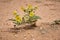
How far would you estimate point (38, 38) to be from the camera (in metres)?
3.99

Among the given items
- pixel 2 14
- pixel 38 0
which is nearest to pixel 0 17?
pixel 2 14

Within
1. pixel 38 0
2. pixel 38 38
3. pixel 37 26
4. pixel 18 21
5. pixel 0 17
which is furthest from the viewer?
pixel 38 0

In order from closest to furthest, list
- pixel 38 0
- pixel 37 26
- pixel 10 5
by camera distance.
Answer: pixel 37 26, pixel 10 5, pixel 38 0

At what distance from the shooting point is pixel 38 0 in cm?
815

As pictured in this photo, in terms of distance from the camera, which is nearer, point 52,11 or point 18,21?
point 18,21

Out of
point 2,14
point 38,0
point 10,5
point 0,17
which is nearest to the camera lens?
point 0,17

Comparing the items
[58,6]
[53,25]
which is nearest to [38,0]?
[58,6]

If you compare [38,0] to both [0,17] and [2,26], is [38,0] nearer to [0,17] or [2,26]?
[0,17]

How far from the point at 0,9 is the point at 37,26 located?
8.29 ft

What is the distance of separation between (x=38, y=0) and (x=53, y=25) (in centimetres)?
352

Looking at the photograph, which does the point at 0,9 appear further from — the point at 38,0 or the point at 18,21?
the point at 18,21

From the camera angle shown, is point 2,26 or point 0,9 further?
point 0,9

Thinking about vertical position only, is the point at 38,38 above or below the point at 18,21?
below

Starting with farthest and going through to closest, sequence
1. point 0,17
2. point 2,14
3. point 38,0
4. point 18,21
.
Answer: point 38,0
point 2,14
point 0,17
point 18,21
